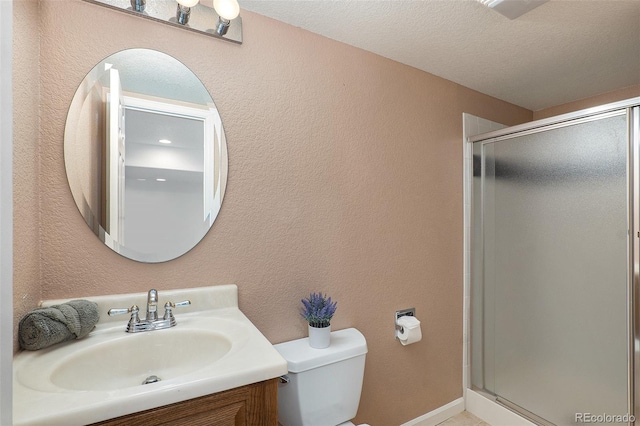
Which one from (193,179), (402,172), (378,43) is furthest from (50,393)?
(378,43)

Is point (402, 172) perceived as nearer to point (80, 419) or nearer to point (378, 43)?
point (378, 43)

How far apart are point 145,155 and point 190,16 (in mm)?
581

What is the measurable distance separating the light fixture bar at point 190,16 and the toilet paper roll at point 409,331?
1620 millimetres

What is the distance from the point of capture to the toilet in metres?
1.26

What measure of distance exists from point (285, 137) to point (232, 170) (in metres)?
0.30

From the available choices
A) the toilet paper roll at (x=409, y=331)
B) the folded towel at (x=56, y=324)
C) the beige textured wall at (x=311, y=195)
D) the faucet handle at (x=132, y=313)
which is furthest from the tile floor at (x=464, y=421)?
the folded towel at (x=56, y=324)

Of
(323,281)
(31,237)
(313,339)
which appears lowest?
(313,339)

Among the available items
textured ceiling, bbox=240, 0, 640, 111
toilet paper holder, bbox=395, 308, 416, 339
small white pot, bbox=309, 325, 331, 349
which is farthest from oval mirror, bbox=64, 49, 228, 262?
toilet paper holder, bbox=395, 308, 416, 339

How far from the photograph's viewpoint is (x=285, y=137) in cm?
149

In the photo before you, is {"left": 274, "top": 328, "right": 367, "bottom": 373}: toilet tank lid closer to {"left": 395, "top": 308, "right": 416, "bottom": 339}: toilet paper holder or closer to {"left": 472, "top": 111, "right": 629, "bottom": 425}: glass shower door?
{"left": 395, "top": 308, "right": 416, "bottom": 339}: toilet paper holder

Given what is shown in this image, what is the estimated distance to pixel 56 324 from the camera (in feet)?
3.08

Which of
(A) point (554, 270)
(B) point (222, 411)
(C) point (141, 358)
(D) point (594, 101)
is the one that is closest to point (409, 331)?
(A) point (554, 270)

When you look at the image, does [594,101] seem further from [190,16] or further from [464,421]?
[190,16]

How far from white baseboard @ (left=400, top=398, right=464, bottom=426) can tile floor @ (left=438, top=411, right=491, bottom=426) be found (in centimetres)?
2
